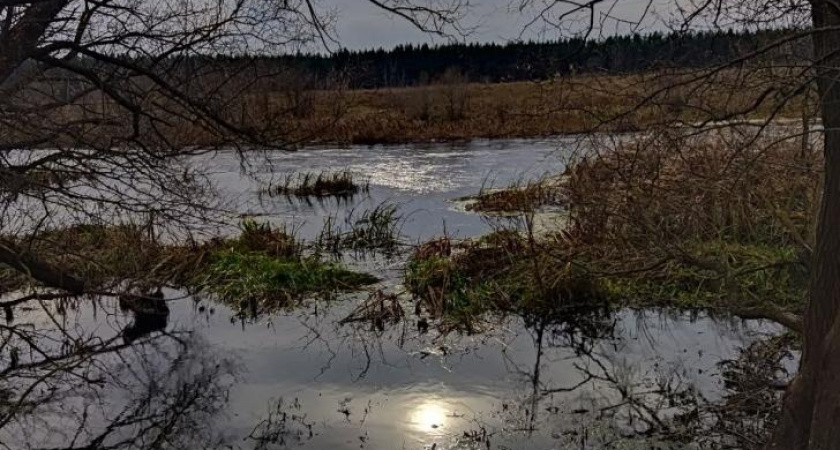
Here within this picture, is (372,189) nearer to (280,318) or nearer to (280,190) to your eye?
(280,190)

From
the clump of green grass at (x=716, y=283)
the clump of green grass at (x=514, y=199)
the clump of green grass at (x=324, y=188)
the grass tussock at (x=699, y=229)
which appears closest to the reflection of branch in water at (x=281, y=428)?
the grass tussock at (x=699, y=229)

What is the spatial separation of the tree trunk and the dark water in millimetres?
1486

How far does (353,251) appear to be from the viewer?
9.55 metres

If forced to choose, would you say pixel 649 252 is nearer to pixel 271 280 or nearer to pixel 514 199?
pixel 271 280

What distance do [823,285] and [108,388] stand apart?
5077 mm

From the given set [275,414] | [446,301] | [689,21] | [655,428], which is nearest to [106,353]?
[275,414]

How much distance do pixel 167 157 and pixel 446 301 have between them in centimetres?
308

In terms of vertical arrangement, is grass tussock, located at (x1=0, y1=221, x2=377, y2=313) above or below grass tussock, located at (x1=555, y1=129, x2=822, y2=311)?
below

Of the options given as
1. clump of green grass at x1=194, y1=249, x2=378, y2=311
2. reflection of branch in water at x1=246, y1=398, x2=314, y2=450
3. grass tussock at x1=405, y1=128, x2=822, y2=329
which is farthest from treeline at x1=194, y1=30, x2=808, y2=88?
clump of green grass at x1=194, y1=249, x2=378, y2=311

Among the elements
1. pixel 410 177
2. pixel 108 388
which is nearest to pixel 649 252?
pixel 108 388

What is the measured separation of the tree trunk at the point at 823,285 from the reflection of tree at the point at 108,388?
11.5 feet

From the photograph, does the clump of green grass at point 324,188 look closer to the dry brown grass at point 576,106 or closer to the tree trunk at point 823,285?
the dry brown grass at point 576,106

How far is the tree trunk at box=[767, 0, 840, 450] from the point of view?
Result: 9.11ft

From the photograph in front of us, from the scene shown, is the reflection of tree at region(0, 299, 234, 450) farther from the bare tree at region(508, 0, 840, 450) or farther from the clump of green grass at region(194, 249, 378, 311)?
the bare tree at region(508, 0, 840, 450)
